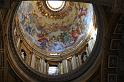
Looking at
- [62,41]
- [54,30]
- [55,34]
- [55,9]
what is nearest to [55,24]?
[54,30]

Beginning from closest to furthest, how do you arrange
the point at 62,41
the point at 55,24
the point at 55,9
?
the point at 62,41 → the point at 55,24 → the point at 55,9

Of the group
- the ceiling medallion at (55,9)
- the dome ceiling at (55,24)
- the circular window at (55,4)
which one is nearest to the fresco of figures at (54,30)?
the dome ceiling at (55,24)

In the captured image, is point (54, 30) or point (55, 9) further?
point (55, 9)

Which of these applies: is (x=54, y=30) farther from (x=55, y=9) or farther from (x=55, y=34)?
(x=55, y=9)

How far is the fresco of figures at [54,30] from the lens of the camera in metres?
22.2

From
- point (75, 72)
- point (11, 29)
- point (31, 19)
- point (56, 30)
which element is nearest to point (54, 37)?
point (56, 30)

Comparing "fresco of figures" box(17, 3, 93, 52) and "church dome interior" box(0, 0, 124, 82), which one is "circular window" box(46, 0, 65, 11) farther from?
"fresco of figures" box(17, 3, 93, 52)

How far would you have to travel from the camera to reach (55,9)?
25.0 m

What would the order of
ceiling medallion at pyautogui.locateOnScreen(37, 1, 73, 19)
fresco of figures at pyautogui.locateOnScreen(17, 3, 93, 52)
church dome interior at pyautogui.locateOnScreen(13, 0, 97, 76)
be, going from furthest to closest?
ceiling medallion at pyautogui.locateOnScreen(37, 1, 73, 19)
fresco of figures at pyautogui.locateOnScreen(17, 3, 93, 52)
church dome interior at pyautogui.locateOnScreen(13, 0, 97, 76)

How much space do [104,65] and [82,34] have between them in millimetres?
6485

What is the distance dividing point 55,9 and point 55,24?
97 centimetres

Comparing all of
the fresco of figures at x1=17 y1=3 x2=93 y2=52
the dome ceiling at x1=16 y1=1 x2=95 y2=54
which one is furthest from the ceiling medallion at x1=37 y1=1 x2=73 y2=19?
the fresco of figures at x1=17 y1=3 x2=93 y2=52

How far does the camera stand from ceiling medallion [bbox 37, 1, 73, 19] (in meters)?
24.6

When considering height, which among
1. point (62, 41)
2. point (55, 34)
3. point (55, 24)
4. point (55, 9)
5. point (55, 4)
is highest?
point (55, 4)
